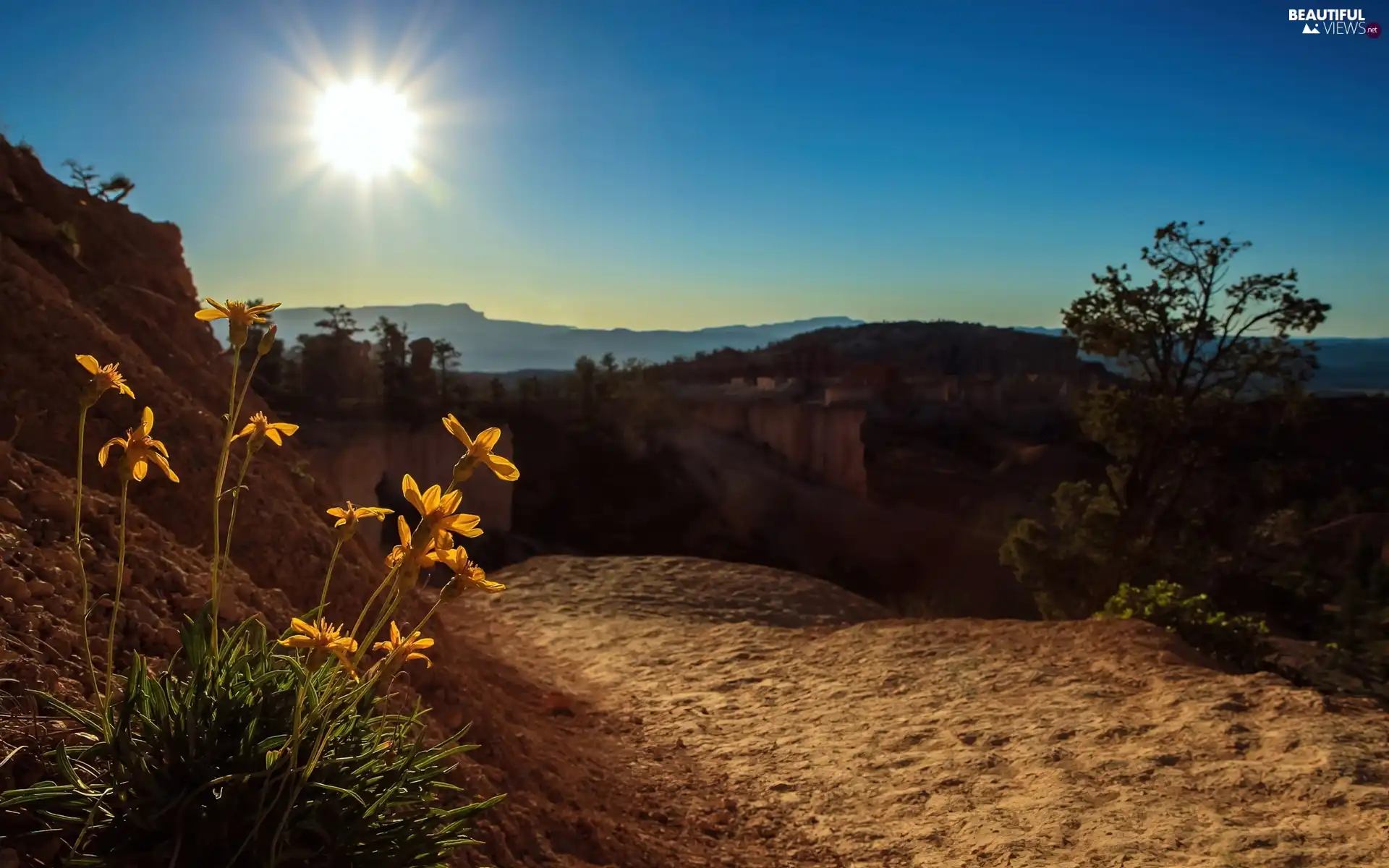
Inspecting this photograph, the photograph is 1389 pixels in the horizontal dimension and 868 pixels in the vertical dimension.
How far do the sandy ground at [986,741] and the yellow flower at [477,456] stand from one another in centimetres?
292

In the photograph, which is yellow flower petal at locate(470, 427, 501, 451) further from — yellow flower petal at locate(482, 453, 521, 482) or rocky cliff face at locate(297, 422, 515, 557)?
rocky cliff face at locate(297, 422, 515, 557)

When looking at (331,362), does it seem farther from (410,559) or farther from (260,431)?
(410,559)

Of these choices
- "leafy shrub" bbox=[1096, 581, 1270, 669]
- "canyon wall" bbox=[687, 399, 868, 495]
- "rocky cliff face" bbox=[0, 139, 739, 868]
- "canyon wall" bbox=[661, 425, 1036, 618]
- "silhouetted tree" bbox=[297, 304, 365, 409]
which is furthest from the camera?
"canyon wall" bbox=[687, 399, 868, 495]

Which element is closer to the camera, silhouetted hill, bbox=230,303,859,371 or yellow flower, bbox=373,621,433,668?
yellow flower, bbox=373,621,433,668

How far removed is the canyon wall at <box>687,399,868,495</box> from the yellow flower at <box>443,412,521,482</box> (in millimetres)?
25702

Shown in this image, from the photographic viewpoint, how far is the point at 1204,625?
22.3 feet

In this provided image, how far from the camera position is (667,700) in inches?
241

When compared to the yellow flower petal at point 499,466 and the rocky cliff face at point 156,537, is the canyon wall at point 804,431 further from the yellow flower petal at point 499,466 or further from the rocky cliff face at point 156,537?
the yellow flower petal at point 499,466

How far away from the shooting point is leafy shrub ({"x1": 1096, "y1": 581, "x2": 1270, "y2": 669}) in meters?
6.58

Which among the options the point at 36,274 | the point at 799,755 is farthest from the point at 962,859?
the point at 36,274

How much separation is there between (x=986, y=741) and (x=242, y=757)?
429 cm

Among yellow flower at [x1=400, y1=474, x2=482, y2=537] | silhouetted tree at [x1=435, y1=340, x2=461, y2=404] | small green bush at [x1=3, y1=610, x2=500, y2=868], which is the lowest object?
small green bush at [x1=3, y1=610, x2=500, y2=868]

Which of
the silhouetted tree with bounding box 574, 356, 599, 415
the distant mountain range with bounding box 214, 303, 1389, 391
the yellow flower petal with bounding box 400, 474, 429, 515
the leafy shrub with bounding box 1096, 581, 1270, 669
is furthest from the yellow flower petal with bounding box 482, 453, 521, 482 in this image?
the distant mountain range with bounding box 214, 303, 1389, 391

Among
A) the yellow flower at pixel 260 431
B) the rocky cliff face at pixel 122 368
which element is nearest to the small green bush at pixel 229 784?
the yellow flower at pixel 260 431
